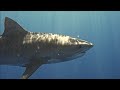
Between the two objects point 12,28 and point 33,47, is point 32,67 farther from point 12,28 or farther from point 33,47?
point 12,28

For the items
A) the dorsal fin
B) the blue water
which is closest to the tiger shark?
the dorsal fin

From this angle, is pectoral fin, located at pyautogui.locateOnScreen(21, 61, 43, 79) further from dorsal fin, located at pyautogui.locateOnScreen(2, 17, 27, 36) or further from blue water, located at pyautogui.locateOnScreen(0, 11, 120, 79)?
blue water, located at pyautogui.locateOnScreen(0, 11, 120, 79)

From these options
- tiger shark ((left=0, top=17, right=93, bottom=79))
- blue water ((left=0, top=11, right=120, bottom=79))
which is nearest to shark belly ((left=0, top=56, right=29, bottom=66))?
tiger shark ((left=0, top=17, right=93, bottom=79))

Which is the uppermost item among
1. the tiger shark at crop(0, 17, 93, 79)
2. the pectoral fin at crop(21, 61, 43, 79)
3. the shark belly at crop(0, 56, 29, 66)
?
the tiger shark at crop(0, 17, 93, 79)

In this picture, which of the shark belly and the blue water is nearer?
the shark belly

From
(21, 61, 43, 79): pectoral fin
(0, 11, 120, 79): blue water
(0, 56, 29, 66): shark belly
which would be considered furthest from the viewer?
(0, 11, 120, 79): blue water

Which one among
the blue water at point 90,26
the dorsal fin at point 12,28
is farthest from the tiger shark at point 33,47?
the blue water at point 90,26

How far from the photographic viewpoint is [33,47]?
475 cm

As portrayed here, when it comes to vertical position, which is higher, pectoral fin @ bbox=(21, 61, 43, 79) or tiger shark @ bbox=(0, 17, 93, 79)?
tiger shark @ bbox=(0, 17, 93, 79)

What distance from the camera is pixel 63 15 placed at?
72812 mm

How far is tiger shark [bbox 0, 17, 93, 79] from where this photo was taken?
4668mm

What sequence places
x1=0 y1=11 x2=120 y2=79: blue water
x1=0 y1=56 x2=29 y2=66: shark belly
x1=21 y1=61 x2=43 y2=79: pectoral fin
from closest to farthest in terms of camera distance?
x1=21 y1=61 x2=43 y2=79: pectoral fin, x1=0 y1=56 x2=29 y2=66: shark belly, x1=0 y1=11 x2=120 y2=79: blue water

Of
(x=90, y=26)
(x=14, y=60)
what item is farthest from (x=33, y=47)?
(x=90, y=26)

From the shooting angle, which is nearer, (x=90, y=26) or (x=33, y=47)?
(x=33, y=47)
